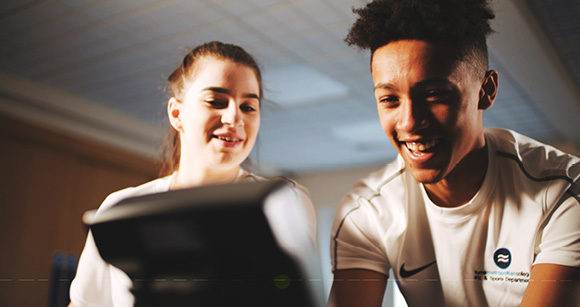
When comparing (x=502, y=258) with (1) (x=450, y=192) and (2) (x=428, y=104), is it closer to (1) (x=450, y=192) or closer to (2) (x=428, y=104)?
(1) (x=450, y=192)

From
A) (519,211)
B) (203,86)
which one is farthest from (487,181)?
(203,86)

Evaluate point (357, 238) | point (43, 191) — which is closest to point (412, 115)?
point (357, 238)

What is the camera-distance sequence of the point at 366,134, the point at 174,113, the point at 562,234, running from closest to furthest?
the point at 562,234
the point at 366,134
the point at 174,113

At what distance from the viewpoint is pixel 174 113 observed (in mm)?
968

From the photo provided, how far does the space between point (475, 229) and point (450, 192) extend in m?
0.07

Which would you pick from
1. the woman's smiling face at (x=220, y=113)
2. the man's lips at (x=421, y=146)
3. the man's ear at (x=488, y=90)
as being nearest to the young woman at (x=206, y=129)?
the woman's smiling face at (x=220, y=113)

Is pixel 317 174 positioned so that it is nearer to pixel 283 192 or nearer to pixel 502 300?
pixel 283 192

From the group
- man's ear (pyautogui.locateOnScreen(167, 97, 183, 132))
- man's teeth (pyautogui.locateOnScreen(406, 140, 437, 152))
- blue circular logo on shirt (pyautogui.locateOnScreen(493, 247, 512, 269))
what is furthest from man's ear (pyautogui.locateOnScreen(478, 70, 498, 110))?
man's ear (pyautogui.locateOnScreen(167, 97, 183, 132))

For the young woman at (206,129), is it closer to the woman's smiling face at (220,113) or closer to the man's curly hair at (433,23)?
the woman's smiling face at (220,113)

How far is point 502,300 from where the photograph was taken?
756mm

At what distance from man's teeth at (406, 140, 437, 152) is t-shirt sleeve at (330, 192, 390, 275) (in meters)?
0.13

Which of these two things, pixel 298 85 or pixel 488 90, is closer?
pixel 488 90

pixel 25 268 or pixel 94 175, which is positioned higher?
pixel 94 175

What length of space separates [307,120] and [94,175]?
482mm
